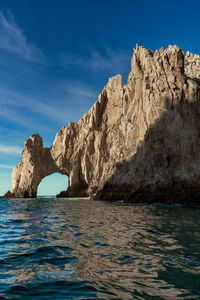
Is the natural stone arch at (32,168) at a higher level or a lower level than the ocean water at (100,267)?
higher

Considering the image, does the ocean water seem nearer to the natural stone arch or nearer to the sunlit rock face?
the sunlit rock face

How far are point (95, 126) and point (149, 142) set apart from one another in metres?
30.0

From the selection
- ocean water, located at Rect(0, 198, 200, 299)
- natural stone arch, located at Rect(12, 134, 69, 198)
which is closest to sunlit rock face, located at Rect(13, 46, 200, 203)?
natural stone arch, located at Rect(12, 134, 69, 198)

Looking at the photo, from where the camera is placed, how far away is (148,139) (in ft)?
124

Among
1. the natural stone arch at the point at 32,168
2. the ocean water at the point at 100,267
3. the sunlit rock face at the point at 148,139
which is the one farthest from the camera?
the natural stone arch at the point at 32,168

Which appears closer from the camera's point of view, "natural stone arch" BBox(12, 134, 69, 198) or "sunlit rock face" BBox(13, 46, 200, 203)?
"sunlit rock face" BBox(13, 46, 200, 203)

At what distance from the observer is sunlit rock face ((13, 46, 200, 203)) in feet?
110

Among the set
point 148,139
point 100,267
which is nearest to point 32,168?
point 148,139

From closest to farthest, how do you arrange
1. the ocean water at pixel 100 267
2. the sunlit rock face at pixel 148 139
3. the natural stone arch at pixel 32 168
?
the ocean water at pixel 100 267
the sunlit rock face at pixel 148 139
the natural stone arch at pixel 32 168

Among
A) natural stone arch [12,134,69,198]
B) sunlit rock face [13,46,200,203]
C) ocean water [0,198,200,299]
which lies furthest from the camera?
natural stone arch [12,134,69,198]

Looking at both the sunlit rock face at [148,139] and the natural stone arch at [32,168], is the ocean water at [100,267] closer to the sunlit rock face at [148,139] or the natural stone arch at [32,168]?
the sunlit rock face at [148,139]

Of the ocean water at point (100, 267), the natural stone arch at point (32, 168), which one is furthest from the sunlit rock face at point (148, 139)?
the ocean water at point (100, 267)

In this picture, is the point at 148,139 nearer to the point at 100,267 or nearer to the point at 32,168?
the point at 100,267

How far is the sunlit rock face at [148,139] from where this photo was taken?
33.5 m
